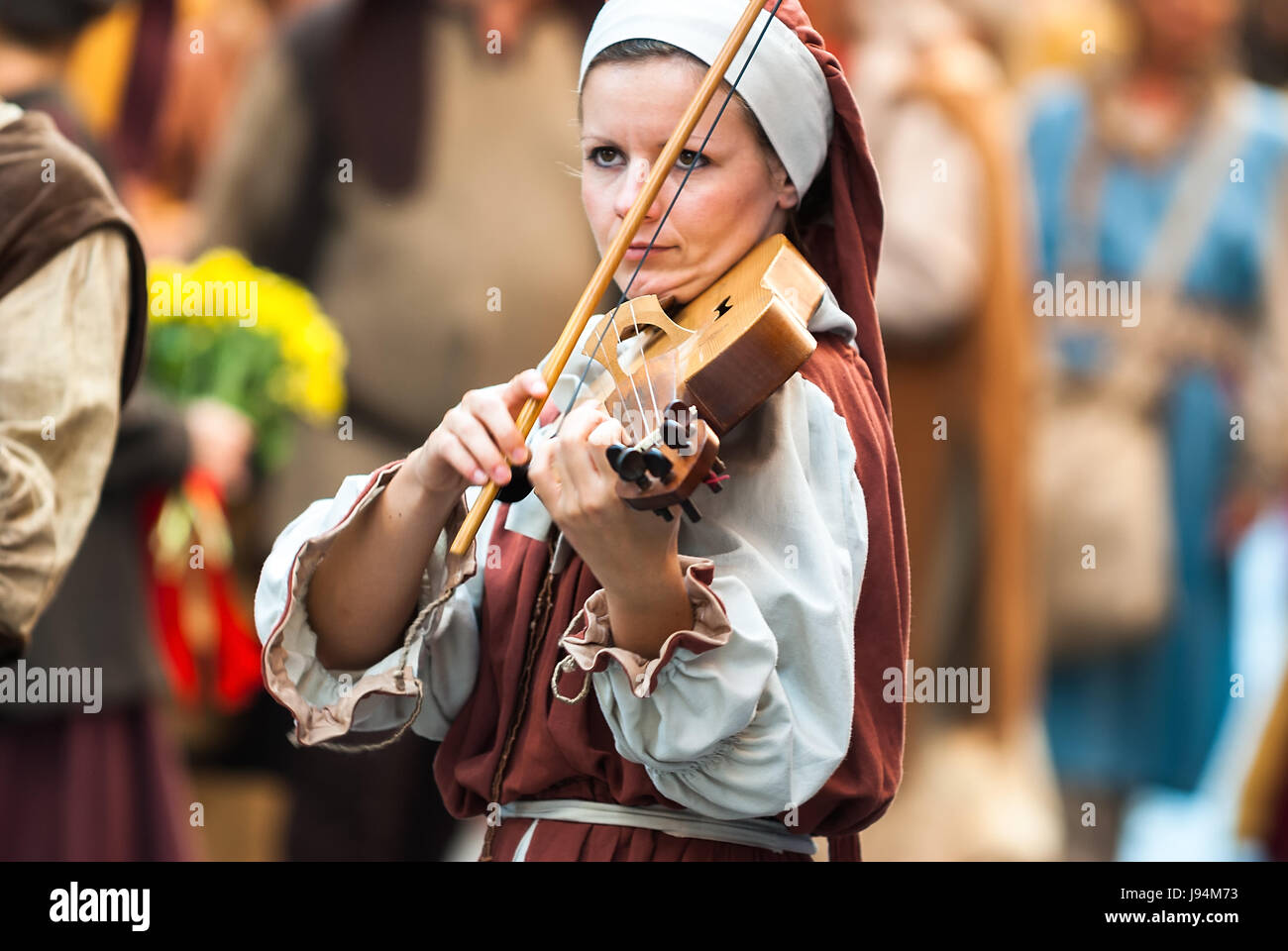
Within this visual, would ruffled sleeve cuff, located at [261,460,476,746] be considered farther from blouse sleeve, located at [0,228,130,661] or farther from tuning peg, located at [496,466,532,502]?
blouse sleeve, located at [0,228,130,661]

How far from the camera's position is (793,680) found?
245 centimetres

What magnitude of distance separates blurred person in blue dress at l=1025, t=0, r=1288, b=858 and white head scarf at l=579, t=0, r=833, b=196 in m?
3.39

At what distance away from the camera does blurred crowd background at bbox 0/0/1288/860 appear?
5.43m

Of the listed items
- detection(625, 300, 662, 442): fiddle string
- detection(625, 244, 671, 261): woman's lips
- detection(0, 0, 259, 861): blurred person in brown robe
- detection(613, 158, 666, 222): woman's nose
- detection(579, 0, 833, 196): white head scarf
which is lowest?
detection(0, 0, 259, 861): blurred person in brown robe

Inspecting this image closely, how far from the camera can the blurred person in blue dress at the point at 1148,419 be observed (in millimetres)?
5941

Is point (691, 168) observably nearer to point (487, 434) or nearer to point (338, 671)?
point (487, 434)

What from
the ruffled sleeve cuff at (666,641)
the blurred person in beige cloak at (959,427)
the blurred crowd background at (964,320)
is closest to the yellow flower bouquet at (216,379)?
the blurred crowd background at (964,320)

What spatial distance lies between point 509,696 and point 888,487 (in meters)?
0.49

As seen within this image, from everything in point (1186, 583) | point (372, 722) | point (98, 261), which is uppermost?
point (98, 261)

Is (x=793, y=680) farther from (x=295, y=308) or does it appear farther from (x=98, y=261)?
(x=295, y=308)

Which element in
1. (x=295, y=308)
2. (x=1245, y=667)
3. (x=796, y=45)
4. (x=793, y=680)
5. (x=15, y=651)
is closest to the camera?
(x=793, y=680)

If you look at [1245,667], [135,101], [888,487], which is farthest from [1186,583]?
[888,487]

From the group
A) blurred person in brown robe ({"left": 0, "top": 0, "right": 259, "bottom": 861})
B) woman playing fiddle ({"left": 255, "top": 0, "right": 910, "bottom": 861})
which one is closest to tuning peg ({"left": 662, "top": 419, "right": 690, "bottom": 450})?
woman playing fiddle ({"left": 255, "top": 0, "right": 910, "bottom": 861})

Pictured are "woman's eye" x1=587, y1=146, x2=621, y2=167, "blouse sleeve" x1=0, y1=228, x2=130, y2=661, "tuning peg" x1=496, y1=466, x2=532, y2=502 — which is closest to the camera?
"tuning peg" x1=496, y1=466, x2=532, y2=502
